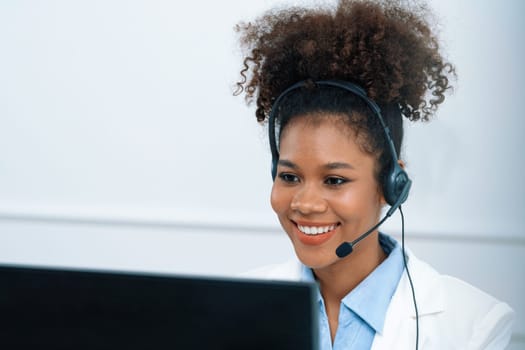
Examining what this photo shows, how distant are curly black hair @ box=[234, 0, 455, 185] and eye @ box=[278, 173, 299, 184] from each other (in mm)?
104

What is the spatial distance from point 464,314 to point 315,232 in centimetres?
33

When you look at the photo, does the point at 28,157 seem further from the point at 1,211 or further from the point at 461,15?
the point at 461,15

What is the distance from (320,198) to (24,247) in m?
1.77

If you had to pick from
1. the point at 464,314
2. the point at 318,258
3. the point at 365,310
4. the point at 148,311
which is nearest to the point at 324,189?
the point at 318,258

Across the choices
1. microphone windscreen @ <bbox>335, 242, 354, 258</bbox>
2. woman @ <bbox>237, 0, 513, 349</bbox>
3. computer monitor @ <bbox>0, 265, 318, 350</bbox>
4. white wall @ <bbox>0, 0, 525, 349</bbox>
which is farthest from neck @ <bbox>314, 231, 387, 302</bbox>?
white wall @ <bbox>0, 0, 525, 349</bbox>

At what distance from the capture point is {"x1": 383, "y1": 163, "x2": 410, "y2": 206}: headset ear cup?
1.23m

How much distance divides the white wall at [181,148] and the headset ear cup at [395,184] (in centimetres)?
95

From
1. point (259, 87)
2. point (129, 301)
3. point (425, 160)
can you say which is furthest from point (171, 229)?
point (129, 301)

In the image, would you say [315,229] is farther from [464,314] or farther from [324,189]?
[464,314]

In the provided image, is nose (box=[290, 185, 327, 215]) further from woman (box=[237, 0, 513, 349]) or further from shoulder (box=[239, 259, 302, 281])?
shoulder (box=[239, 259, 302, 281])

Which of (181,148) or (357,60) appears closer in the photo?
(357,60)

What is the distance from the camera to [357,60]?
124cm

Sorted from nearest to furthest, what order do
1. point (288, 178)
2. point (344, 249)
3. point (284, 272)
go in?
1. point (344, 249)
2. point (288, 178)
3. point (284, 272)

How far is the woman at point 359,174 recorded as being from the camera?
1.21 metres
